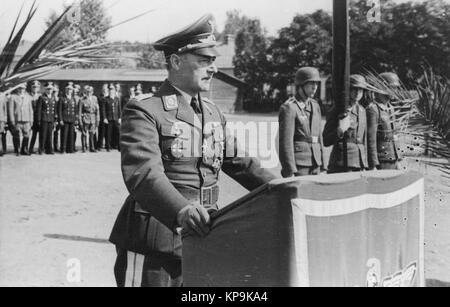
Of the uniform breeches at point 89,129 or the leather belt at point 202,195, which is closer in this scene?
the leather belt at point 202,195

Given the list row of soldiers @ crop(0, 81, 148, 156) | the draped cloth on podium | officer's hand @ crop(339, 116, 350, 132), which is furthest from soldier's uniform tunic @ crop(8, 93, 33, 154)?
the draped cloth on podium

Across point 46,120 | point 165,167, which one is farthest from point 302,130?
point 46,120

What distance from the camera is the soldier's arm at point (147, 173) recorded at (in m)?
2.34

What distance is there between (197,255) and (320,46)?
30279mm

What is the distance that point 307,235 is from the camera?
191 centimetres

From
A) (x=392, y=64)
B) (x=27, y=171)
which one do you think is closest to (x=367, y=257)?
(x=27, y=171)

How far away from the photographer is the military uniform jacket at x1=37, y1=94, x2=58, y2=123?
46.9 feet

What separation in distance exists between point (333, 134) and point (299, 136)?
1.06ft

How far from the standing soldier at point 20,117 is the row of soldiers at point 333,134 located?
28.4ft

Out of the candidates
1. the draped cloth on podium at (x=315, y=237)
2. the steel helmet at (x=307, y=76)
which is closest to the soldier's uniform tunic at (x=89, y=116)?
the steel helmet at (x=307, y=76)

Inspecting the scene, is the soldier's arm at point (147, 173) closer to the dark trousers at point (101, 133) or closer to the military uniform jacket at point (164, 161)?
the military uniform jacket at point (164, 161)

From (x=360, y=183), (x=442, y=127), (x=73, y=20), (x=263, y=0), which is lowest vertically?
(x=360, y=183)

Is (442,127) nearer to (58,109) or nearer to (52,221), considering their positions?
(52,221)

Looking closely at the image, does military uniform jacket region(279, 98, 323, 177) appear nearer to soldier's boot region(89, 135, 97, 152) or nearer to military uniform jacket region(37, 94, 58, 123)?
military uniform jacket region(37, 94, 58, 123)
